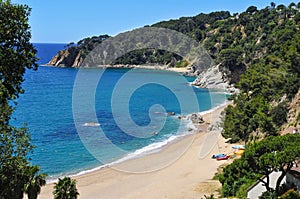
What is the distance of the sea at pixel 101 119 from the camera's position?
34312 millimetres

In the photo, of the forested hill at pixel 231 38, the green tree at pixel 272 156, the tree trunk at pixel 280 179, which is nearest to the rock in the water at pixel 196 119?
the forested hill at pixel 231 38

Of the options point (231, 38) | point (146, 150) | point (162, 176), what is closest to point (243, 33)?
point (231, 38)

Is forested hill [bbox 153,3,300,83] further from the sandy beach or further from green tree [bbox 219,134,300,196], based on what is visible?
green tree [bbox 219,134,300,196]

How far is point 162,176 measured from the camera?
1107 inches

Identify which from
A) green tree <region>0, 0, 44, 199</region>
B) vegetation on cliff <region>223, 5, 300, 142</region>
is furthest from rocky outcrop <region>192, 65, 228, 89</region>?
green tree <region>0, 0, 44, 199</region>

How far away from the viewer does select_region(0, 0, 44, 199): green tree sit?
830 cm

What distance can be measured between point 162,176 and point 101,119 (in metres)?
24.2

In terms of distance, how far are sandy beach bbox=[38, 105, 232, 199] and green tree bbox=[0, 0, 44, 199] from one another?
15.0m

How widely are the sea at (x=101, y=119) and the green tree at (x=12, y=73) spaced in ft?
53.3

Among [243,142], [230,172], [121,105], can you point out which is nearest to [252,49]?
[121,105]

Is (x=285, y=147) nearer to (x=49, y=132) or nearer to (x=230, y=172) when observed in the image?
(x=230, y=172)

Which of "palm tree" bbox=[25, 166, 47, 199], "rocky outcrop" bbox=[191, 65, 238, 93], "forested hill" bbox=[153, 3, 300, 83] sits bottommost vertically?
"palm tree" bbox=[25, 166, 47, 199]

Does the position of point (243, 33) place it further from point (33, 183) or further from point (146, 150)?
point (33, 183)

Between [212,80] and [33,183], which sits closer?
[33,183]
